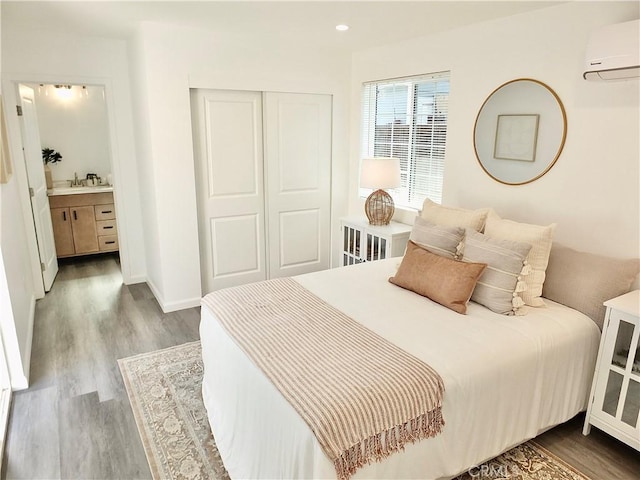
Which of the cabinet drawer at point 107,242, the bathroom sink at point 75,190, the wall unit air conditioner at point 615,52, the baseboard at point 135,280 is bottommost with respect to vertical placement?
the baseboard at point 135,280

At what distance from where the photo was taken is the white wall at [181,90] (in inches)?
136

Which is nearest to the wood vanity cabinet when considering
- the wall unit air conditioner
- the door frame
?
the door frame

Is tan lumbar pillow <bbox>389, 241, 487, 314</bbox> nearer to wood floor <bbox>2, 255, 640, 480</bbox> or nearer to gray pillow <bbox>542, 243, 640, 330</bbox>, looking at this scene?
gray pillow <bbox>542, 243, 640, 330</bbox>

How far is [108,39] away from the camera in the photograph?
387 centimetres

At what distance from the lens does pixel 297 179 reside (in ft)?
14.2

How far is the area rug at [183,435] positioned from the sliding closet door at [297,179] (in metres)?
1.67

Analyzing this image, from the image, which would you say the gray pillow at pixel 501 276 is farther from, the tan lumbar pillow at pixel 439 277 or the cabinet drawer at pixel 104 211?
the cabinet drawer at pixel 104 211

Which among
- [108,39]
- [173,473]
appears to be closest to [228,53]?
[108,39]

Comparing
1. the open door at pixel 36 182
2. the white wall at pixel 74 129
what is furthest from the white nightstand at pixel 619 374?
the white wall at pixel 74 129

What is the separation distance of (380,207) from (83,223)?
11.6 ft

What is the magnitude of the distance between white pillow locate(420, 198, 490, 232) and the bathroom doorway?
12.3ft

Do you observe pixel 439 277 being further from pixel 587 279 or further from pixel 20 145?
pixel 20 145

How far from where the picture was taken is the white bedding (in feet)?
5.44

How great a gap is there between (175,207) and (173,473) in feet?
7.16
